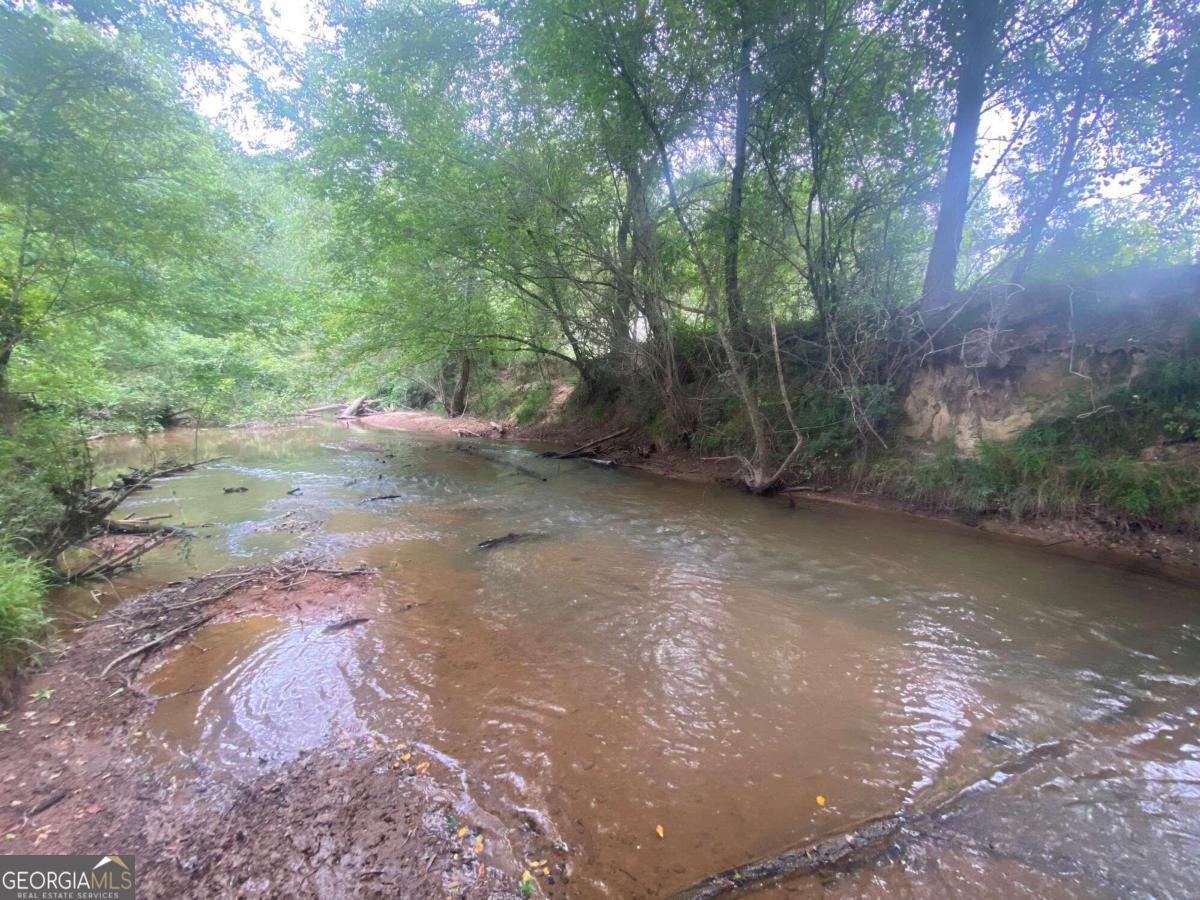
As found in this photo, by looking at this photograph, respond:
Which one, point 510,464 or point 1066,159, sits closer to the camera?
point 1066,159

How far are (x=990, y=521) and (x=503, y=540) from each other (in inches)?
278

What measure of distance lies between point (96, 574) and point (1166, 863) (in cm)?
822

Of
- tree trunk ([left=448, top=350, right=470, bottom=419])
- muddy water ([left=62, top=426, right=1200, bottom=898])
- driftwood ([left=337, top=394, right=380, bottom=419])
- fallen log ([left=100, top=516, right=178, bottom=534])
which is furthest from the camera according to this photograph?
driftwood ([left=337, top=394, right=380, bottom=419])

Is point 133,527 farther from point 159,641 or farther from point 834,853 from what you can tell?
point 834,853

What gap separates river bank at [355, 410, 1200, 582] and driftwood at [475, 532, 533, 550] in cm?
477

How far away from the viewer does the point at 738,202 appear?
9.34 metres

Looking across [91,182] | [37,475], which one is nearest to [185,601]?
[37,475]

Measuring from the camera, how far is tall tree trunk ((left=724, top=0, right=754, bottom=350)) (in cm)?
797

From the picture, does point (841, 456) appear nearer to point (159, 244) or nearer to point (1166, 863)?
point (1166, 863)

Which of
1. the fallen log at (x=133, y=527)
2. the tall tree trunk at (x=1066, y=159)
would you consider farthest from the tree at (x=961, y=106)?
the fallen log at (x=133, y=527)

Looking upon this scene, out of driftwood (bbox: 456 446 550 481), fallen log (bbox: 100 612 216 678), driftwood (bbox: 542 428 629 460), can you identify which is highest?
driftwood (bbox: 542 428 629 460)

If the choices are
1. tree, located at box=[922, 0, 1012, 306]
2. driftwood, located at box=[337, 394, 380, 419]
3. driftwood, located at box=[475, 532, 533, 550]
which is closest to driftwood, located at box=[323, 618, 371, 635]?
driftwood, located at box=[475, 532, 533, 550]

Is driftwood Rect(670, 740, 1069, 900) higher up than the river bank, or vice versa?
the river bank

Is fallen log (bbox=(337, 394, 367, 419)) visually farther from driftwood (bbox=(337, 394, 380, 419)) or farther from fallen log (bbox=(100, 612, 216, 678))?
fallen log (bbox=(100, 612, 216, 678))
